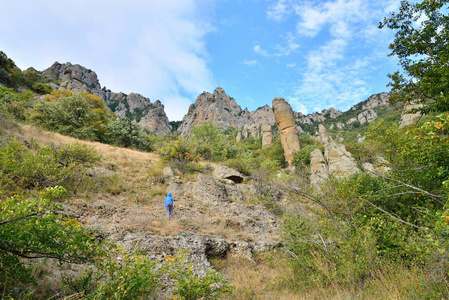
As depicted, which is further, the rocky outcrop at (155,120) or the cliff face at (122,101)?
the rocky outcrop at (155,120)

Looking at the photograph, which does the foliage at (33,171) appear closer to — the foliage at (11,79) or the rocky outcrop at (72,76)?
the foliage at (11,79)

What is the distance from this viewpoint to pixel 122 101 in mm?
100250

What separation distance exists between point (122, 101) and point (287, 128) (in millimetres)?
92013

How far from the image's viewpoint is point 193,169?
50.6ft

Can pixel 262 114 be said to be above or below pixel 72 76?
above

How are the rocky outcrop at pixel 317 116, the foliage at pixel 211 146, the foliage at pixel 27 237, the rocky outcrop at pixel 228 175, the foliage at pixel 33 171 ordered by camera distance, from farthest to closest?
the rocky outcrop at pixel 317 116, the foliage at pixel 211 146, the rocky outcrop at pixel 228 175, the foliage at pixel 33 171, the foliage at pixel 27 237

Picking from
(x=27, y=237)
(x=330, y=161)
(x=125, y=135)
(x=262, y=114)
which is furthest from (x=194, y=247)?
(x=262, y=114)

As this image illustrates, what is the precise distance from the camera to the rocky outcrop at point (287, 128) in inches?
1243

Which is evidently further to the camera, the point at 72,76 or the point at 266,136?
the point at 72,76

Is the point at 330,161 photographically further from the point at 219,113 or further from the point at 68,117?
the point at 219,113

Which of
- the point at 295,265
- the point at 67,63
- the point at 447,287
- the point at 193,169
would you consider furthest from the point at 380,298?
the point at 67,63

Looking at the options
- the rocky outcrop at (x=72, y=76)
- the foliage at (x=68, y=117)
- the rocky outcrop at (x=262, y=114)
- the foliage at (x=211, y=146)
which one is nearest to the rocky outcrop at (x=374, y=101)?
the rocky outcrop at (x=262, y=114)

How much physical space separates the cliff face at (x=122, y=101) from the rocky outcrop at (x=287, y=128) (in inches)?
1953

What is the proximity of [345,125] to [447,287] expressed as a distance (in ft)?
322
